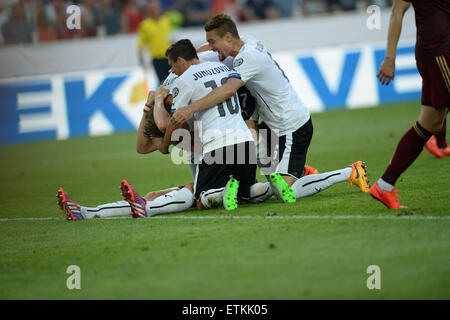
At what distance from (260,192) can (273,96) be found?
3.35 feet

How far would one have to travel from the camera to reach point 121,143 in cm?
1527

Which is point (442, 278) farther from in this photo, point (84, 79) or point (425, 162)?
point (84, 79)

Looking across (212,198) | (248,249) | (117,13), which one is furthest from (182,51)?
(117,13)

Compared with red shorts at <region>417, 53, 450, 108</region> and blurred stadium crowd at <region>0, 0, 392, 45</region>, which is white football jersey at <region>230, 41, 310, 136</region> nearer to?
red shorts at <region>417, 53, 450, 108</region>

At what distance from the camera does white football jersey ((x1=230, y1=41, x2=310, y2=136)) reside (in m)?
7.27

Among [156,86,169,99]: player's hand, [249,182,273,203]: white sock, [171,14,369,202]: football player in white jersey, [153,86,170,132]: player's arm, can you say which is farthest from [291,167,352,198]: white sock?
[156,86,169,99]: player's hand

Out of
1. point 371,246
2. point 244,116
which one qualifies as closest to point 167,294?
point 371,246

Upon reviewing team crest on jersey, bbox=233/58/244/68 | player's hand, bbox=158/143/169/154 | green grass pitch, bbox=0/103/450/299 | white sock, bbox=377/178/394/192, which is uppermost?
team crest on jersey, bbox=233/58/244/68

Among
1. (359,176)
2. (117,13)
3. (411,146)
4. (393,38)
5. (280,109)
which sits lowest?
(359,176)

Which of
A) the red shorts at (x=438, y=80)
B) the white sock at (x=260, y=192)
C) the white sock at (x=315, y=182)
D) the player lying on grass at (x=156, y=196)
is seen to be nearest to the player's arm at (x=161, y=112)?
the player lying on grass at (x=156, y=196)

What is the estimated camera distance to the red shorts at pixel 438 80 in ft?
18.4

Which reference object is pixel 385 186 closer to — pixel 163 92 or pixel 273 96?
pixel 273 96

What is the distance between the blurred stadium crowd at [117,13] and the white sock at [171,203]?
11.4 meters

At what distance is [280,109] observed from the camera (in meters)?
7.44
